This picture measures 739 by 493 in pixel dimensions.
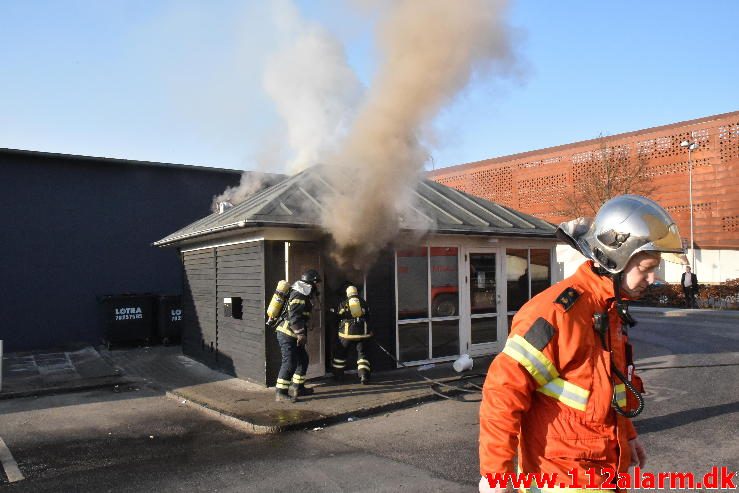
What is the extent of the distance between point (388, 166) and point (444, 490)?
4683 mm

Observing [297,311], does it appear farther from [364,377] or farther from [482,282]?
[482,282]

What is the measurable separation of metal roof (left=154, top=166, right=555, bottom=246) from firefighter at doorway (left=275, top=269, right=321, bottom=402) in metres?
1.11

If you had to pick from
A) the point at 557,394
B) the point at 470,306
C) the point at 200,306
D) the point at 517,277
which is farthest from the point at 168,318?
the point at 557,394

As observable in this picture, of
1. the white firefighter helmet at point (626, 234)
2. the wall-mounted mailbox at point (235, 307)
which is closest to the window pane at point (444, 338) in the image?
the wall-mounted mailbox at point (235, 307)

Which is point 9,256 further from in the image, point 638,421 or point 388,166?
point 638,421

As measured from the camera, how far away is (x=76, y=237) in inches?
623

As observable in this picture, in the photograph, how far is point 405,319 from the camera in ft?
34.0

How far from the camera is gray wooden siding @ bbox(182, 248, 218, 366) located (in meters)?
11.2

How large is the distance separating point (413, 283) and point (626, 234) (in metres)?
7.99

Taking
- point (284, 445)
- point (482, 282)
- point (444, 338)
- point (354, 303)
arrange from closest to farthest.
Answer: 1. point (284, 445)
2. point (354, 303)
3. point (444, 338)
4. point (482, 282)

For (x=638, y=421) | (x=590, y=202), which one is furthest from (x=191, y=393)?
(x=590, y=202)

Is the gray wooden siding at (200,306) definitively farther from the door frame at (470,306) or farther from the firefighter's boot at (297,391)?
the door frame at (470,306)

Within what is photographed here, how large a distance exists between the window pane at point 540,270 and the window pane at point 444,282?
2.34m

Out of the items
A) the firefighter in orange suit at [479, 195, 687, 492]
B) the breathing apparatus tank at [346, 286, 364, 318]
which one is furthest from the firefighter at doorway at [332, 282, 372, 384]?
the firefighter in orange suit at [479, 195, 687, 492]
